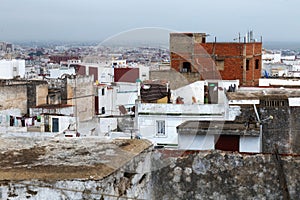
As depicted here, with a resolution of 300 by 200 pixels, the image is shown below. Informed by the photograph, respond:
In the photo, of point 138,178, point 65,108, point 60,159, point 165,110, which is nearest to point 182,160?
point 138,178

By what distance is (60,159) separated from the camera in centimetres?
334

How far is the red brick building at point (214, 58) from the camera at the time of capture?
26.1 metres

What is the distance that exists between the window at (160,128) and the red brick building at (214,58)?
712cm

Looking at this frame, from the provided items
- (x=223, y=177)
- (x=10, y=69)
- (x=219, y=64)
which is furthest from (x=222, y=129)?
(x=10, y=69)

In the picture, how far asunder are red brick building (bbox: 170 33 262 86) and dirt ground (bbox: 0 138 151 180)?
71.1 ft

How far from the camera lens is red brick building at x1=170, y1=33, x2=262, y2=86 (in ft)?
85.8

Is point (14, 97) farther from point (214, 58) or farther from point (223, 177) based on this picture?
point (223, 177)

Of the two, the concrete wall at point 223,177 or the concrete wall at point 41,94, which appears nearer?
the concrete wall at point 223,177

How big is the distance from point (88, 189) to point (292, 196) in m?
2.04

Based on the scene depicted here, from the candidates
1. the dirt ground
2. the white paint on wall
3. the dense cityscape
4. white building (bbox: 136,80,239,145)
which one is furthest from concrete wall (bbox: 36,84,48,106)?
the dirt ground

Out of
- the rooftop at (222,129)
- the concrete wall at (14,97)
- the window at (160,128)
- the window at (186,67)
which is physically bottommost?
the window at (160,128)

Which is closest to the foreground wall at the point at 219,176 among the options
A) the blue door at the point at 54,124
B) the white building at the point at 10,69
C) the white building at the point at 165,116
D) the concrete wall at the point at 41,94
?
the white building at the point at 165,116

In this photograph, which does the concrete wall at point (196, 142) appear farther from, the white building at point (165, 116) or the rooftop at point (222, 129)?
the white building at point (165, 116)

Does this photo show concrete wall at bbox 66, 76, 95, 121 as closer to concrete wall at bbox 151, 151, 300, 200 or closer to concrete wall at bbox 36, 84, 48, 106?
concrete wall at bbox 36, 84, 48, 106
